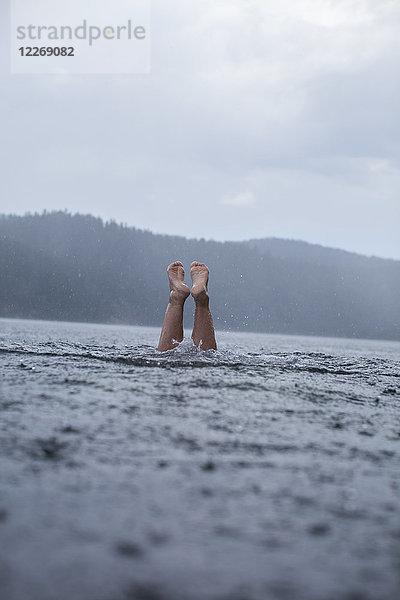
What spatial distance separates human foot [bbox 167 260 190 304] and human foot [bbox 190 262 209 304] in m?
0.17

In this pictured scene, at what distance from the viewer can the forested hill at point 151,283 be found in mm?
125831

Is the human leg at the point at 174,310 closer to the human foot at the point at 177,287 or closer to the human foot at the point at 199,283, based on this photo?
the human foot at the point at 177,287

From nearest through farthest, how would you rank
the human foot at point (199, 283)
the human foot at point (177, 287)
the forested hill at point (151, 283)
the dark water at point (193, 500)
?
the dark water at point (193, 500) < the human foot at point (199, 283) < the human foot at point (177, 287) < the forested hill at point (151, 283)

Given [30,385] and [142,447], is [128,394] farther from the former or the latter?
[142,447]

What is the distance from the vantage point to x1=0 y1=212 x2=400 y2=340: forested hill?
12583 centimetres

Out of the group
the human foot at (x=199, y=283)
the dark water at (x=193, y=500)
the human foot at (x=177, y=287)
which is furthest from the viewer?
the human foot at (x=177, y=287)

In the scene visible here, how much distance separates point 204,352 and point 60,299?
395ft

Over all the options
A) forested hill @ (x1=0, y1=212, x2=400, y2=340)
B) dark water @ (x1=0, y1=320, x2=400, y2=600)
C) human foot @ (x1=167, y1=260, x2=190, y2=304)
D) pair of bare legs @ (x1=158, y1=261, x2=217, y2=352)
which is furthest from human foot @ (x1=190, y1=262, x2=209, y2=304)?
forested hill @ (x1=0, y1=212, x2=400, y2=340)

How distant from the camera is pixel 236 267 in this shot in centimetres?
14388

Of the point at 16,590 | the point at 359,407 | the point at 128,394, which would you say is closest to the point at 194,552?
the point at 16,590

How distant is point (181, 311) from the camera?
9203mm

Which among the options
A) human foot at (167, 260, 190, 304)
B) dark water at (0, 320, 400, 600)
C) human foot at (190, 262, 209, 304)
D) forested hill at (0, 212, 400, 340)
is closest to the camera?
dark water at (0, 320, 400, 600)

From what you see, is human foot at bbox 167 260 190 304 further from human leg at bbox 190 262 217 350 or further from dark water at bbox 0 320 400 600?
dark water at bbox 0 320 400 600

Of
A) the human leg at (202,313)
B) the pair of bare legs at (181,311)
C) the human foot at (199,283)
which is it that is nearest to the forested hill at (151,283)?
the human foot at (199,283)
